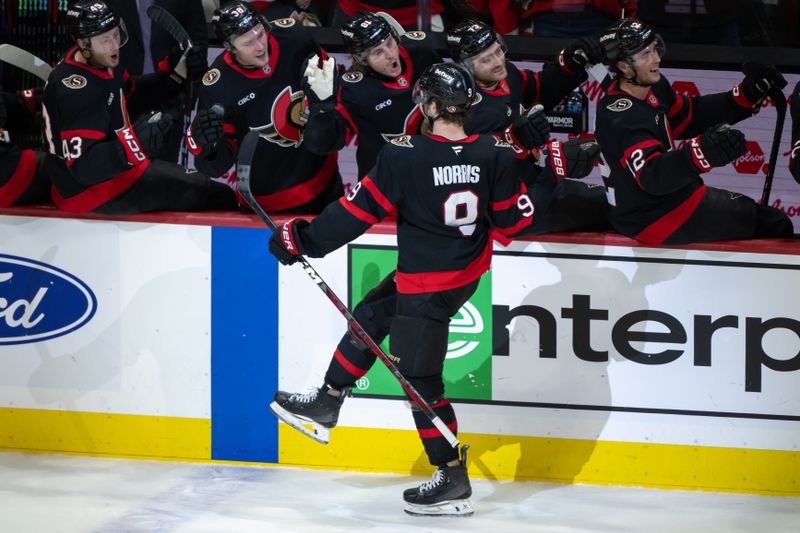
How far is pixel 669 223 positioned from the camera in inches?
174

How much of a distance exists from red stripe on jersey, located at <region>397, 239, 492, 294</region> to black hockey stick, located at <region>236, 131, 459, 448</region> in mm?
210

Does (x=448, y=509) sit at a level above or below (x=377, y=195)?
below

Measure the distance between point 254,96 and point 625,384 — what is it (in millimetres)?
1817

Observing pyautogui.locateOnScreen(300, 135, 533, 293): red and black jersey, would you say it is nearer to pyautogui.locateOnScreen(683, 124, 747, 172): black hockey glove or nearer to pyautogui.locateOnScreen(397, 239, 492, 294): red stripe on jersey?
pyautogui.locateOnScreen(397, 239, 492, 294): red stripe on jersey

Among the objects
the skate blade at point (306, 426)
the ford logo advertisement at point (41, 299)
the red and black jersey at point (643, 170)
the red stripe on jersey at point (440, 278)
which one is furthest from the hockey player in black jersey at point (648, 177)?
the ford logo advertisement at point (41, 299)

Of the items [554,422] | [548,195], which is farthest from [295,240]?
[554,422]

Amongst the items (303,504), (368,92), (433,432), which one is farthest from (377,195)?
(303,504)

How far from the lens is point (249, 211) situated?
4.89 metres

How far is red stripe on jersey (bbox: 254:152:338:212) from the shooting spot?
197 inches

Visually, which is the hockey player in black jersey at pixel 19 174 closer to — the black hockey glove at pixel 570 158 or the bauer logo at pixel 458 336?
the bauer logo at pixel 458 336

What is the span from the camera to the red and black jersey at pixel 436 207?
13.0 ft

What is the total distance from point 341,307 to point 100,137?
1202mm

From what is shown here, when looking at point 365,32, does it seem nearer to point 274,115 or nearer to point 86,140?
point 274,115

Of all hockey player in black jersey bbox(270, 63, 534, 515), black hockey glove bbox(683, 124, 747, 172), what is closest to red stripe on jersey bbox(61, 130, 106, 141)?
hockey player in black jersey bbox(270, 63, 534, 515)
